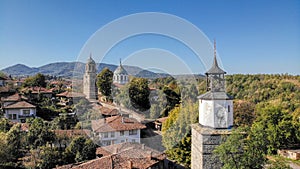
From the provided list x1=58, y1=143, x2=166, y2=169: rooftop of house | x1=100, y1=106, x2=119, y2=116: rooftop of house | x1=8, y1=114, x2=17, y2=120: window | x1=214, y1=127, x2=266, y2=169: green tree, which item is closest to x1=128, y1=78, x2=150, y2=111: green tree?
x1=58, y1=143, x2=166, y2=169: rooftop of house

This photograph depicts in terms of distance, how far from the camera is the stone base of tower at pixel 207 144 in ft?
25.8

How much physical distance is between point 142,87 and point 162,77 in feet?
2.80

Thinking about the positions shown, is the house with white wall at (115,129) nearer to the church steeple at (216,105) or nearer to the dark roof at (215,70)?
the church steeple at (216,105)

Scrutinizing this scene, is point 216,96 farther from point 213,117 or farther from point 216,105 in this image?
point 213,117

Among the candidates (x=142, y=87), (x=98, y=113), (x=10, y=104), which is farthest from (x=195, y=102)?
(x=10, y=104)

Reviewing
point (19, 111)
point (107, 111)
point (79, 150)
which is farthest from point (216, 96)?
point (19, 111)

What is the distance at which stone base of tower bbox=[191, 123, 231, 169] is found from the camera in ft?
25.8

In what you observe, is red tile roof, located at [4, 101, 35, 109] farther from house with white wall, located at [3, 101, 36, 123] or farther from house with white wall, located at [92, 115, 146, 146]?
house with white wall, located at [92, 115, 146, 146]

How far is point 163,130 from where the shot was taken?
11.2 m

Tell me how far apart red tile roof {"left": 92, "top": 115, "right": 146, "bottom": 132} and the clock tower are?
18.1 feet

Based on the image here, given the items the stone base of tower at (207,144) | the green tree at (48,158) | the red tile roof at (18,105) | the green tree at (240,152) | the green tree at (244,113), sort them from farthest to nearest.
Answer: the green tree at (244,113) < the red tile roof at (18,105) < the green tree at (48,158) < the stone base of tower at (207,144) < the green tree at (240,152)

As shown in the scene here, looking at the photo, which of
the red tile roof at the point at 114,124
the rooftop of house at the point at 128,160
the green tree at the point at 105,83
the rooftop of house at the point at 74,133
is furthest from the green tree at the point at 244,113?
the green tree at the point at 105,83

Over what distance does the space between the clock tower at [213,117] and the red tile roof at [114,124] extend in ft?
18.1

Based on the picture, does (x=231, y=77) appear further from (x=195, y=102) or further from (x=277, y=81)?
(x=195, y=102)
